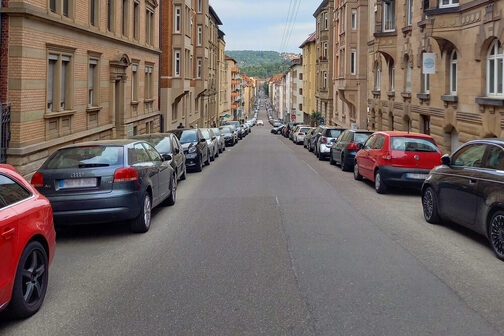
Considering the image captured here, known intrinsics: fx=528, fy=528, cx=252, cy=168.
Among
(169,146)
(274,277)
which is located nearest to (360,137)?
(169,146)

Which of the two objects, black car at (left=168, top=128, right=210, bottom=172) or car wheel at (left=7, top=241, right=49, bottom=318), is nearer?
car wheel at (left=7, top=241, right=49, bottom=318)

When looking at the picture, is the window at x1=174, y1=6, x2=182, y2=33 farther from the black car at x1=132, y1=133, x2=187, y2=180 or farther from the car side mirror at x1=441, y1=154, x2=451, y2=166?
the car side mirror at x1=441, y1=154, x2=451, y2=166

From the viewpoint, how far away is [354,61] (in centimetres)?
4019

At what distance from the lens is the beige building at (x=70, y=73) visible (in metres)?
12.6

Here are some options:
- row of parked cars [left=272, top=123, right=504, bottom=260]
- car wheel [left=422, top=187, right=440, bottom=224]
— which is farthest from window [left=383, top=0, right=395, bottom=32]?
car wheel [left=422, top=187, right=440, bottom=224]

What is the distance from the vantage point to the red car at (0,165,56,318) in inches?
175

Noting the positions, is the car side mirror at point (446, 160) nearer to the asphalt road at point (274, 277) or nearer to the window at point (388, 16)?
the asphalt road at point (274, 277)

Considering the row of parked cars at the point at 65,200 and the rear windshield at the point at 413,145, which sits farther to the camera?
the rear windshield at the point at 413,145

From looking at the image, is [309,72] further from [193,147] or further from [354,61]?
[193,147]

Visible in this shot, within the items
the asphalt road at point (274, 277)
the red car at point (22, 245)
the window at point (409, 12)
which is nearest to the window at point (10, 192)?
the red car at point (22, 245)

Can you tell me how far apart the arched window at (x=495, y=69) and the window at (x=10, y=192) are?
46.8 ft

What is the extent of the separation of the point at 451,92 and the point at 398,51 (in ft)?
22.4

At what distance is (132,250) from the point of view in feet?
24.1

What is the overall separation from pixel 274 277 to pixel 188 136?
14212 millimetres
